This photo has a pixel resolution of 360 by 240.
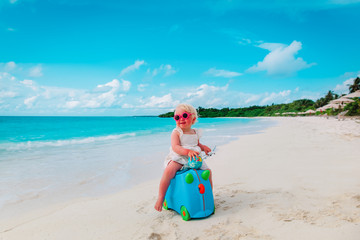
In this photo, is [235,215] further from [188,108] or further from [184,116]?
[188,108]

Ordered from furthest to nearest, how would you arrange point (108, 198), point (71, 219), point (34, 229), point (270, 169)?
point (270, 169) → point (108, 198) → point (71, 219) → point (34, 229)

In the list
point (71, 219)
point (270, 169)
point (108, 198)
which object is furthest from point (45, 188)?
point (270, 169)

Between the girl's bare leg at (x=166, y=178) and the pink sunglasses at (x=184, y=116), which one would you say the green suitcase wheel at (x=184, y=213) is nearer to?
the girl's bare leg at (x=166, y=178)

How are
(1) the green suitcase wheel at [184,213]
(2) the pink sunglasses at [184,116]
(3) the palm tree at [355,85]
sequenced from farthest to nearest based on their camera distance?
(3) the palm tree at [355,85]
(2) the pink sunglasses at [184,116]
(1) the green suitcase wheel at [184,213]

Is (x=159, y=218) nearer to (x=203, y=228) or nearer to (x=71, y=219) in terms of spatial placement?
(x=203, y=228)

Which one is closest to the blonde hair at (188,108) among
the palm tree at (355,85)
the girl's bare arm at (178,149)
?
the girl's bare arm at (178,149)

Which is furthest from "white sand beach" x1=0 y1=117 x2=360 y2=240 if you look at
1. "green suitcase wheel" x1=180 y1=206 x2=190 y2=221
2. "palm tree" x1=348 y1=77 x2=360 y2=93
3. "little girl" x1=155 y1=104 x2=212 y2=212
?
"palm tree" x1=348 y1=77 x2=360 y2=93

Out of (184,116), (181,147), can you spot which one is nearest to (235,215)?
(181,147)

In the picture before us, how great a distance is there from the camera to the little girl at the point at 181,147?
2920mm

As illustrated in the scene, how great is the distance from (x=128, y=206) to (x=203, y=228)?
1315 mm

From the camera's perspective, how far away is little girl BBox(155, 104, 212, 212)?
2.92 m

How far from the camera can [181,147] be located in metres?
2.94

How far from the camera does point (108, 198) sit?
390 cm

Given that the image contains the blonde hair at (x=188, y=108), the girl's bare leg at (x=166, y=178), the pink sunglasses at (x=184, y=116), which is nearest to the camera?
the girl's bare leg at (x=166, y=178)
